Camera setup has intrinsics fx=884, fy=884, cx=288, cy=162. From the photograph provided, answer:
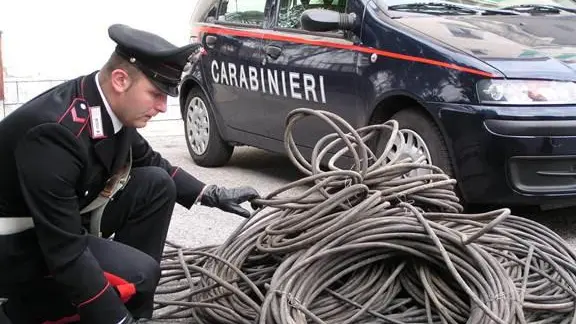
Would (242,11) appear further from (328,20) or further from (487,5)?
(487,5)

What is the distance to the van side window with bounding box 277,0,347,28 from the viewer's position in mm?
5762

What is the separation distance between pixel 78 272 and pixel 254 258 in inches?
39.8

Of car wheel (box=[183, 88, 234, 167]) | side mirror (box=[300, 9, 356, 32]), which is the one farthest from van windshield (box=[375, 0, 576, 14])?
car wheel (box=[183, 88, 234, 167])

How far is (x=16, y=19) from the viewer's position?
977 cm

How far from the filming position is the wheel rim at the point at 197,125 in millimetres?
7086

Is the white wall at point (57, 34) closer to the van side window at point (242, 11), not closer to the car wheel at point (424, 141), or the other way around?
the van side window at point (242, 11)

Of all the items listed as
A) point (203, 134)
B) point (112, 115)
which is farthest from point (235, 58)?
point (112, 115)

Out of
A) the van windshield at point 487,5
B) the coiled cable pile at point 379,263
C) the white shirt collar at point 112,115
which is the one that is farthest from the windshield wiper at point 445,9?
the white shirt collar at point 112,115

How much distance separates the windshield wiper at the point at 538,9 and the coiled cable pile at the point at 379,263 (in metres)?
2.26

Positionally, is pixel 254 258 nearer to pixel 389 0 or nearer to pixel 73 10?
pixel 389 0

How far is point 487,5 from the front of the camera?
5605 mm

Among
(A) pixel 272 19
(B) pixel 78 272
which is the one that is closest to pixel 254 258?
(B) pixel 78 272

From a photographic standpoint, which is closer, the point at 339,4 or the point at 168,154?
the point at 339,4

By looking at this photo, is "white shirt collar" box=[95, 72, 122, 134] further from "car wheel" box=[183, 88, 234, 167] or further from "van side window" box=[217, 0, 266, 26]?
"car wheel" box=[183, 88, 234, 167]
